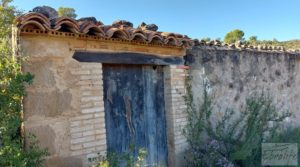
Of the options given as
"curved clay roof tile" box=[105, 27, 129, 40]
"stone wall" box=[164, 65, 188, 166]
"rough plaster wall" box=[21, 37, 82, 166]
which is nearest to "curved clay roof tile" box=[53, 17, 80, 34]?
"rough plaster wall" box=[21, 37, 82, 166]

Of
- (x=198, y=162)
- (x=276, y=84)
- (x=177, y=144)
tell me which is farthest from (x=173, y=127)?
(x=276, y=84)

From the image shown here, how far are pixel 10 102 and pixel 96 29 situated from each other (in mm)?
1563

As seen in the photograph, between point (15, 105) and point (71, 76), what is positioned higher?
point (71, 76)

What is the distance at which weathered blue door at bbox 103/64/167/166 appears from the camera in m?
4.81

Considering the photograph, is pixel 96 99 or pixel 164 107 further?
pixel 164 107

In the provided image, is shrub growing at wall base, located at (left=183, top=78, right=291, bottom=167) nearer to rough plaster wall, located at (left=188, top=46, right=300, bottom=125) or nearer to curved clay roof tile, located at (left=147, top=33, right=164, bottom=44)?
rough plaster wall, located at (left=188, top=46, right=300, bottom=125)

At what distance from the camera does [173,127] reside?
551 centimetres

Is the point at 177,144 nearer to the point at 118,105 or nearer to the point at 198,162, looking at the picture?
the point at 198,162

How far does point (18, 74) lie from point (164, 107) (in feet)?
9.72

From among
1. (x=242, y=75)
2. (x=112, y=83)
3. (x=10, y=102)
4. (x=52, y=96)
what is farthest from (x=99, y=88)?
(x=242, y=75)

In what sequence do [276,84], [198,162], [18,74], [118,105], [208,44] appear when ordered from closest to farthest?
[18,74]
[118,105]
[198,162]
[208,44]
[276,84]

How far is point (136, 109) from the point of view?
5.15 meters

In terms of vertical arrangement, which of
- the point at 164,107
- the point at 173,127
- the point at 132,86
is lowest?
the point at 173,127

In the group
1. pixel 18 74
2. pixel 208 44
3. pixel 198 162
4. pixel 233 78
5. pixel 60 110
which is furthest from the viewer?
pixel 233 78
